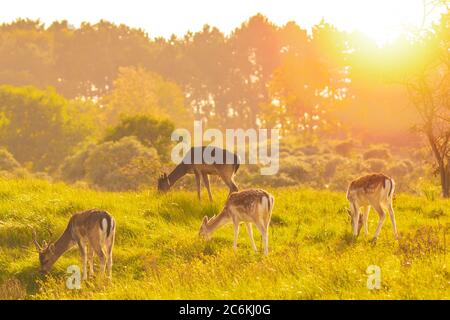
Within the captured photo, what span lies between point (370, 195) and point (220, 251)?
4.16 meters

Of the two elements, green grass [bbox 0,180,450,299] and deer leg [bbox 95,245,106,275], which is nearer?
green grass [bbox 0,180,450,299]

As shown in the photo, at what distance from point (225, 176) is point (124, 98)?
49.0 meters

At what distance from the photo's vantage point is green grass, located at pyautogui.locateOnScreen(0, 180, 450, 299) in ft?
35.4

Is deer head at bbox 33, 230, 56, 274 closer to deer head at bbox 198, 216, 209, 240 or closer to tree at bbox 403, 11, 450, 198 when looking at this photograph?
deer head at bbox 198, 216, 209, 240

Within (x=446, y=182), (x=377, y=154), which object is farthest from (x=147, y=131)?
(x=377, y=154)

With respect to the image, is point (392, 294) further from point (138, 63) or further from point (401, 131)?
point (138, 63)

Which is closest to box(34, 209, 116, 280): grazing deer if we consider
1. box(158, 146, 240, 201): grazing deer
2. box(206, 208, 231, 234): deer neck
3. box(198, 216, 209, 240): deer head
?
box(198, 216, 209, 240): deer head

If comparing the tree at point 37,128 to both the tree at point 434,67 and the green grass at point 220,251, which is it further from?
the tree at point 434,67

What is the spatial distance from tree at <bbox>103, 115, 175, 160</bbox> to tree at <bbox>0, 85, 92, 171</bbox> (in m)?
10.9

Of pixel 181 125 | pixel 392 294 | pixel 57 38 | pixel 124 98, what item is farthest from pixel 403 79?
pixel 57 38

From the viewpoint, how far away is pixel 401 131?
67.2m

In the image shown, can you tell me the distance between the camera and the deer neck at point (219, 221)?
623 inches

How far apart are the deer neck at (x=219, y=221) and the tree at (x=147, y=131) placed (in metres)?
26.6

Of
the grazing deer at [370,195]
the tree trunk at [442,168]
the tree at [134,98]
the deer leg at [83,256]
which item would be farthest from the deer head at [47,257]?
the tree at [134,98]
